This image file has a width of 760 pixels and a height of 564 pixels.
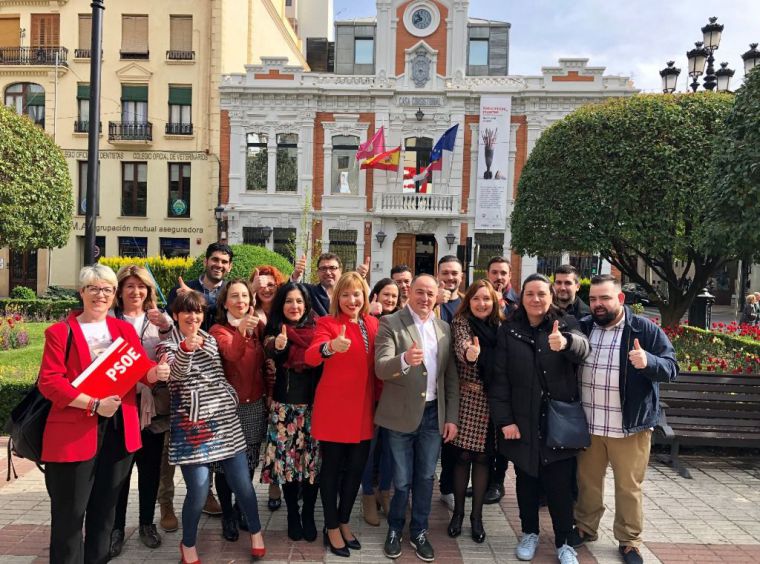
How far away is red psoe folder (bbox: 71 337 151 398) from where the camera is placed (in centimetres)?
311

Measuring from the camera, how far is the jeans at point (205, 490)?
3.54m

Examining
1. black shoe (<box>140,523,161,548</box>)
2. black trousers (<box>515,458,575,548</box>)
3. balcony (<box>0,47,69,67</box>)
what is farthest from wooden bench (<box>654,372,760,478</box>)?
balcony (<box>0,47,69,67</box>)

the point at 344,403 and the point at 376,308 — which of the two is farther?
the point at 376,308

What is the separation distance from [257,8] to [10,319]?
22933mm

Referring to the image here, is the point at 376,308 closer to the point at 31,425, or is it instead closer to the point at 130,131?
the point at 31,425

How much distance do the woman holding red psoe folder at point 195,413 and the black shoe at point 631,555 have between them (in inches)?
111

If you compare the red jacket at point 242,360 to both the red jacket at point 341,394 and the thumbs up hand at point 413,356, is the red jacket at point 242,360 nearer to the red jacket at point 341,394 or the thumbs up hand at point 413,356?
the red jacket at point 341,394

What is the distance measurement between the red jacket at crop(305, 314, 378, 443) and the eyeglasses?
1.34 metres

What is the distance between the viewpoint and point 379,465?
4.82m

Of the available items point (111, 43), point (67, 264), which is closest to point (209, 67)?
point (111, 43)

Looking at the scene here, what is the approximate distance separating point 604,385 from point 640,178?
9238 mm

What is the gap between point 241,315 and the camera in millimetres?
3869

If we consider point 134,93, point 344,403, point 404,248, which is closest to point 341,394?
point 344,403

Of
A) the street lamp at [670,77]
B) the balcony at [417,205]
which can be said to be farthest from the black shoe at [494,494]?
the balcony at [417,205]
